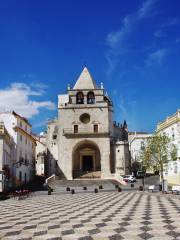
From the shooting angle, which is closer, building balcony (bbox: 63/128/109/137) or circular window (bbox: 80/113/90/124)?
building balcony (bbox: 63/128/109/137)

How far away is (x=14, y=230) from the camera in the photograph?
10023 millimetres

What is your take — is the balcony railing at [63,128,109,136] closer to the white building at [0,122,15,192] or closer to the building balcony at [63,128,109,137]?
the building balcony at [63,128,109,137]

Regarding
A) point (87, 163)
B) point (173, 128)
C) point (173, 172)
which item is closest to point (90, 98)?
point (87, 163)

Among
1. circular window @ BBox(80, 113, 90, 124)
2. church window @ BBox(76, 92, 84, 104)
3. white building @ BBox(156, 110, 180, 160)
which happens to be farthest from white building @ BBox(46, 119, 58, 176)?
white building @ BBox(156, 110, 180, 160)

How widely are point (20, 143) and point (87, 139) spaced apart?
539 inches

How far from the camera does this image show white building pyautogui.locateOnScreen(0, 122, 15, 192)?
40.3m

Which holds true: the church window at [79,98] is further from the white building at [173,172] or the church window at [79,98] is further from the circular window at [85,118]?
the white building at [173,172]

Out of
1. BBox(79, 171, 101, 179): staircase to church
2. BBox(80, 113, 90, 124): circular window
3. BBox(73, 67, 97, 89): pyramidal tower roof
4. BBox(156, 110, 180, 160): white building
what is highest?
BBox(73, 67, 97, 89): pyramidal tower roof

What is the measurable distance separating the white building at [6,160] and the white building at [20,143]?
3.22 feet

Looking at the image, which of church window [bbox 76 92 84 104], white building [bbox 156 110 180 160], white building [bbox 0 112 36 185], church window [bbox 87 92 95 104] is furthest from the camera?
church window [bbox 76 92 84 104]

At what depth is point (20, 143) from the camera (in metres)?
51.0

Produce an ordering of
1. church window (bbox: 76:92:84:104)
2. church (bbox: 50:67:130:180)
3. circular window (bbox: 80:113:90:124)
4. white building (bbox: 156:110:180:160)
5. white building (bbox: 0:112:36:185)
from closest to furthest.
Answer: white building (bbox: 156:110:180:160) < white building (bbox: 0:112:36:185) < church (bbox: 50:67:130:180) < circular window (bbox: 80:113:90:124) < church window (bbox: 76:92:84:104)

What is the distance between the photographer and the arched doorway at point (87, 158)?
63406 millimetres

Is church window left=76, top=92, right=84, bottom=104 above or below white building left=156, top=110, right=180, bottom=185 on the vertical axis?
above
